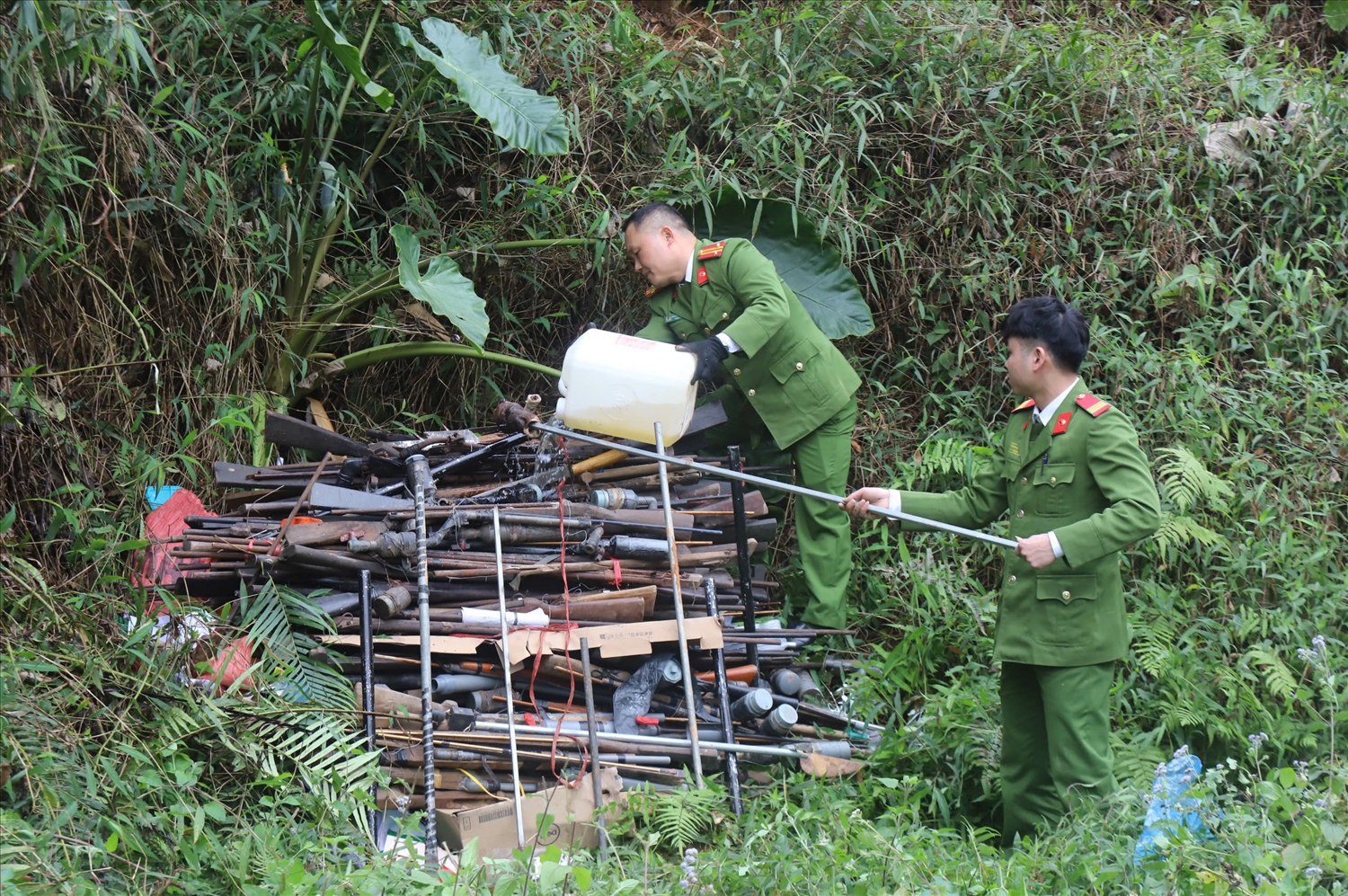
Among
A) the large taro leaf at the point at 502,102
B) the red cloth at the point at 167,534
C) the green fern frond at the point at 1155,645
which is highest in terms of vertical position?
the large taro leaf at the point at 502,102

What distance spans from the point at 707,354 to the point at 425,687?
1.87m

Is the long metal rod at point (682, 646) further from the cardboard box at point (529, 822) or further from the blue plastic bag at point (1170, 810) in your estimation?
the blue plastic bag at point (1170, 810)

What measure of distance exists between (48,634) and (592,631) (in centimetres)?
184

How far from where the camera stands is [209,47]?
5652 mm

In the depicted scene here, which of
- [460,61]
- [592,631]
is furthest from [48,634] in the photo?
[460,61]

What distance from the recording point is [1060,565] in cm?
385

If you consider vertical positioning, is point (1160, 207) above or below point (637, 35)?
below

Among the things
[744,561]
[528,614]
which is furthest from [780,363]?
[528,614]

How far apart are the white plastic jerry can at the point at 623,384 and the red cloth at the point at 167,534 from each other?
1.60 meters

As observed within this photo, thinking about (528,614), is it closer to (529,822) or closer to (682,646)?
(682,646)

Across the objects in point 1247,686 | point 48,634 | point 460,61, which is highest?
point 460,61

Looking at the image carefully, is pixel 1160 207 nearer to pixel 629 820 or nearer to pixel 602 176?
pixel 602 176

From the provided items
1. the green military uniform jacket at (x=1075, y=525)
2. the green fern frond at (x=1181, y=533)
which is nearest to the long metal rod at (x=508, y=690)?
the green military uniform jacket at (x=1075, y=525)

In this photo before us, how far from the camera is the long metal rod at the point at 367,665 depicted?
3.82 meters
